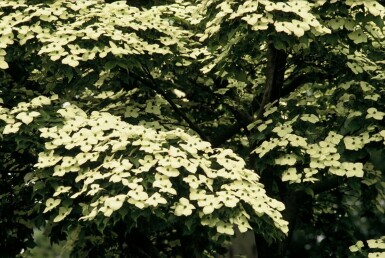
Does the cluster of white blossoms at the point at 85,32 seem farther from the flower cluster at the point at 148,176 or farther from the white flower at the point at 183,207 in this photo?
the white flower at the point at 183,207

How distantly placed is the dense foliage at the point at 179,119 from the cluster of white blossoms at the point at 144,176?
2 cm

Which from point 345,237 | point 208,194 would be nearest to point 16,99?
point 208,194

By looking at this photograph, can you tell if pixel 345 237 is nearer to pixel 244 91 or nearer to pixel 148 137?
pixel 244 91

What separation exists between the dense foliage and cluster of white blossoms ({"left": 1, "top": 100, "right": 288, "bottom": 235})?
0.02 meters

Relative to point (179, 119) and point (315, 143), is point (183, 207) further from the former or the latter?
point (179, 119)

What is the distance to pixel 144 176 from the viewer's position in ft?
21.6

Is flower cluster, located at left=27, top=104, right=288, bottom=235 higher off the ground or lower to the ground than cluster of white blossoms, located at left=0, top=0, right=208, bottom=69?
lower

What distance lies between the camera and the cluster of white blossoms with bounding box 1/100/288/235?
21.1ft

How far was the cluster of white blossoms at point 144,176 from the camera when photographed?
21.1ft

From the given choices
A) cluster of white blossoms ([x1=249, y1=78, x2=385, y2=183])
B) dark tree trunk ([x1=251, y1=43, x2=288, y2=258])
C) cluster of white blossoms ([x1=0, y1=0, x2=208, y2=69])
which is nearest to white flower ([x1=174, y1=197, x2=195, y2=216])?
cluster of white blossoms ([x1=249, y1=78, x2=385, y2=183])

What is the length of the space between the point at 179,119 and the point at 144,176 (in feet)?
13.5

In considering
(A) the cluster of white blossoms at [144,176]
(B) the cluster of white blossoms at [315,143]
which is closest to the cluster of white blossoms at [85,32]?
(A) the cluster of white blossoms at [144,176]

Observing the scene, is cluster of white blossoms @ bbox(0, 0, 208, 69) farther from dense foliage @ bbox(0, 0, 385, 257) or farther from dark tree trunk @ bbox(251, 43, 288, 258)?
dark tree trunk @ bbox(251, 43, 288, 258)

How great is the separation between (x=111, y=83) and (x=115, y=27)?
860mm
